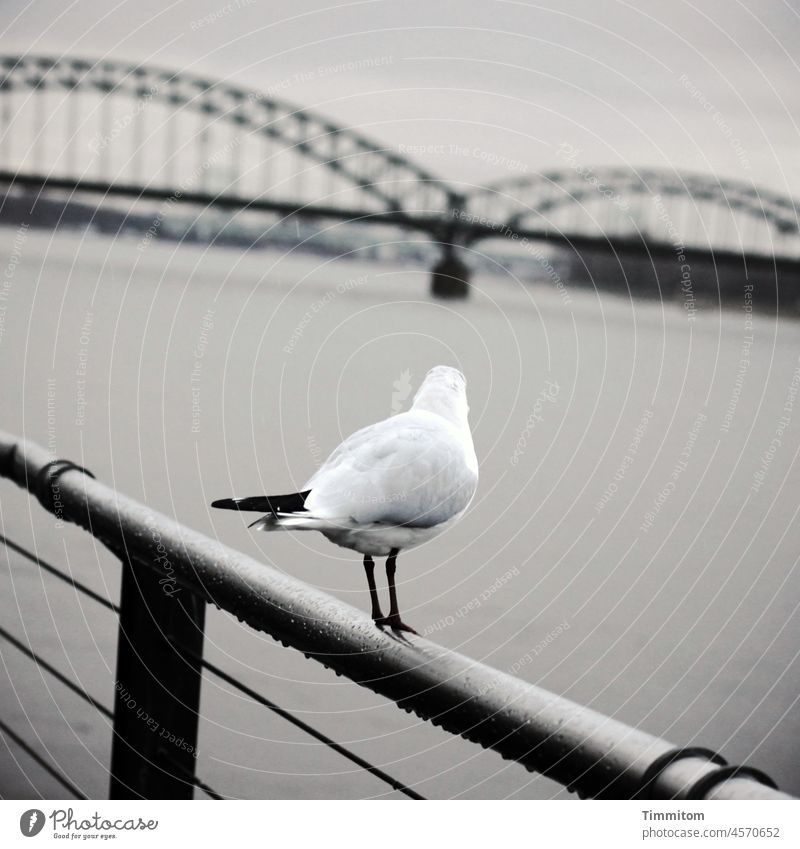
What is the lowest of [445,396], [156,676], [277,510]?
[156,676]

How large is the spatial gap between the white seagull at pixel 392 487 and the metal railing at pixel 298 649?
5.0 inches

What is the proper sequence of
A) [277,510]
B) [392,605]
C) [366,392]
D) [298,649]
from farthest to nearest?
[366,392] < [392,605] < [277,510] < [298,649]

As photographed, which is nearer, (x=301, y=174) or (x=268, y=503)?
(x=268, y=503)

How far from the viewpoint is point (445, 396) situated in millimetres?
1012

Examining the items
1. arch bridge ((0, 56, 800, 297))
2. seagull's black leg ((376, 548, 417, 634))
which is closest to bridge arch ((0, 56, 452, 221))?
arch bridge ((0, 56, 800, 297))

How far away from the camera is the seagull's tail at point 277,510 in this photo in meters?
0.80

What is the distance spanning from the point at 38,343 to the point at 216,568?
0.62 meters

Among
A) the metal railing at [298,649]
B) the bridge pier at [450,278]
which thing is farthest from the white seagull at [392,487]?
the bridge pier at [450,278]

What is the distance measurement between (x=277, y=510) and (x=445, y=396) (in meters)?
0.26

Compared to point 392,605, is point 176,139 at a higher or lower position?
higher

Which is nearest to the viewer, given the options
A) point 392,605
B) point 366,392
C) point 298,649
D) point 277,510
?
point 298,649

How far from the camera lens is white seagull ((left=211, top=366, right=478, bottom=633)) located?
892 millimetres

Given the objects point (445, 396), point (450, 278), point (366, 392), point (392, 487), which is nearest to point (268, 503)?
point (392, 487)

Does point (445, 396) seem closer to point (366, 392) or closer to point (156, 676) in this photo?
point (366, 392)
